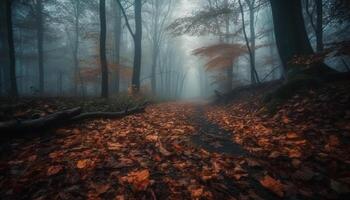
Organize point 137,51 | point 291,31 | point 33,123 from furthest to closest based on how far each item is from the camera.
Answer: point 137,51
point 291,31
point 33,123

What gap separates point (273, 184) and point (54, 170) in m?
2.46

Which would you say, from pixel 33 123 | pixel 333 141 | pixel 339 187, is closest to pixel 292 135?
pixel 333 141

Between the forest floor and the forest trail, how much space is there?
10 mm

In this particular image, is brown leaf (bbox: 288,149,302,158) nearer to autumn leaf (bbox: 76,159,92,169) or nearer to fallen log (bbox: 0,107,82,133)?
autumn leaf (bbox: 76,159,92,169)

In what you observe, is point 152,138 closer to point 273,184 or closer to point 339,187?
point 273,184

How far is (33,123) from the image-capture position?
12.0 feet

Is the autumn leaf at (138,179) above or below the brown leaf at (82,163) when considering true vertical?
below

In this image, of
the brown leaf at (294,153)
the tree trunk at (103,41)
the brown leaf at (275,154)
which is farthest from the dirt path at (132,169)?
the tree trunk at (103,41)

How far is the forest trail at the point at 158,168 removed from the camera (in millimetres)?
2150

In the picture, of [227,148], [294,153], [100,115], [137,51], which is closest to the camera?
[294,153]

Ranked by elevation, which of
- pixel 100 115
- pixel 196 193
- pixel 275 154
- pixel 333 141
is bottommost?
pixel 196 193

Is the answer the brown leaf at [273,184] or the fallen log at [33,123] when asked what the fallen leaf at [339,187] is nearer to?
the brown leaf at [273,184]

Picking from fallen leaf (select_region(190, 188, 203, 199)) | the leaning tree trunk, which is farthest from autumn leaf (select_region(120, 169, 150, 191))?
the leaning tree trunk

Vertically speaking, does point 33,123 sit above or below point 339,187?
above
